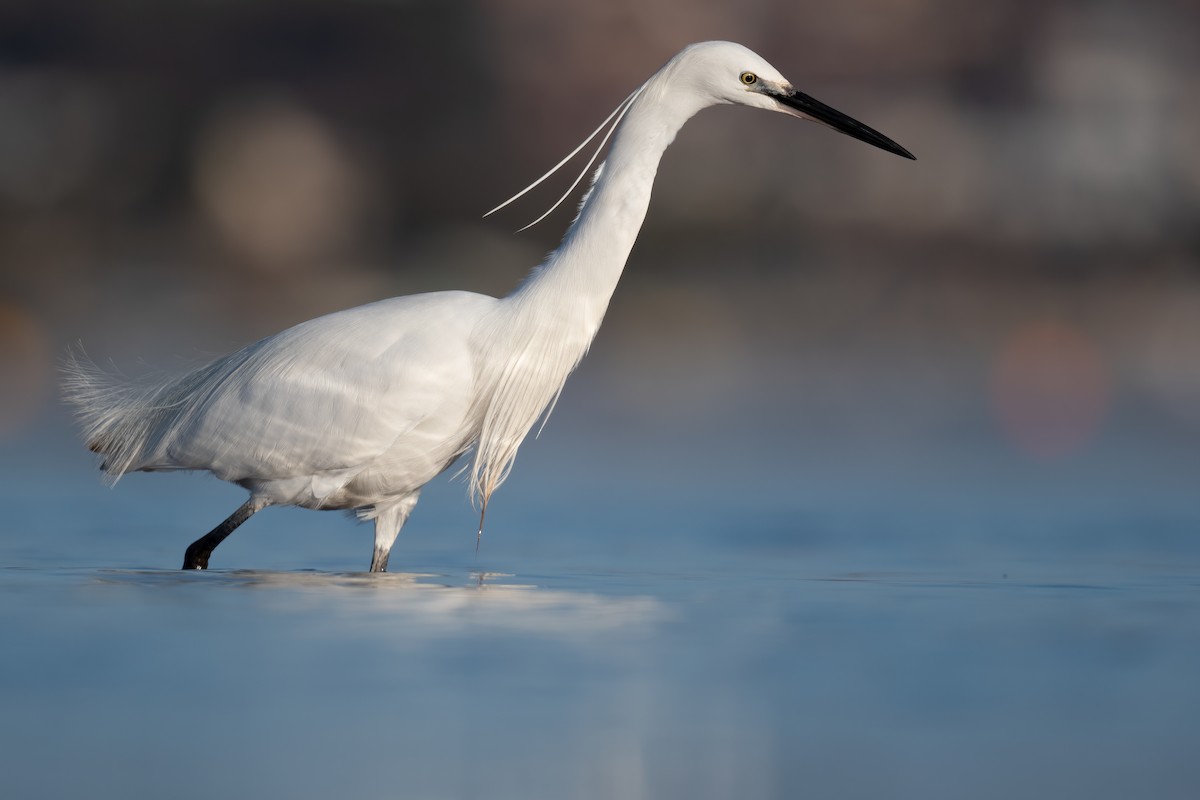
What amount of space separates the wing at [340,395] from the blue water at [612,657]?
47 centimetres

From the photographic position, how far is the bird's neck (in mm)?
6066

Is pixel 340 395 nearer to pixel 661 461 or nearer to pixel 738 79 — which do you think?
pixel 738 79

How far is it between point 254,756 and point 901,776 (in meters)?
1.34

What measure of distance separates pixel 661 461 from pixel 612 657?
625 centimetres

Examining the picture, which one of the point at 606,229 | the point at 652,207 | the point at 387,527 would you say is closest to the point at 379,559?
the point at 387,527

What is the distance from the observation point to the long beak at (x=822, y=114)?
20.7ft

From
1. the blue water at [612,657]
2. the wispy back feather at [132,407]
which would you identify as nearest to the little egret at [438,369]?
the wispy back feather at [132,407]

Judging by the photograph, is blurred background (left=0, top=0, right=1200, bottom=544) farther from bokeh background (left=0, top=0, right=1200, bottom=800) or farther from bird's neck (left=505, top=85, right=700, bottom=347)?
bird's neck (left=505, top=85, right=700, bottom=347)

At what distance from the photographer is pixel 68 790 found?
3.17m

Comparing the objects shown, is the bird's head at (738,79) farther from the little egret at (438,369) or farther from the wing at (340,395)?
the wing at (340,395)

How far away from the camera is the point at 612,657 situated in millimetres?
4434

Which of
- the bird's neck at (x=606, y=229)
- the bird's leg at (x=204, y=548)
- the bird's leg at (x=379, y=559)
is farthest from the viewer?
the bird's leg at (x=379, y=559)

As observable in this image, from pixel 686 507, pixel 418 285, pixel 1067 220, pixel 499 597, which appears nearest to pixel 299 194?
pixel 418 285

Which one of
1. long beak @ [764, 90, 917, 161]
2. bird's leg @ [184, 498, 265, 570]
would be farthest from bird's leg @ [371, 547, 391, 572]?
long beak @ [764, 90, 917, 161]
